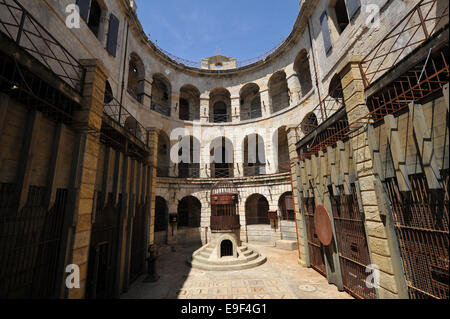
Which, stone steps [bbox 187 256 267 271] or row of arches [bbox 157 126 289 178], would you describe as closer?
stone steps [bbox 187 256 267 271]

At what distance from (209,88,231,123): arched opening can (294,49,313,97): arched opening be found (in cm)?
829

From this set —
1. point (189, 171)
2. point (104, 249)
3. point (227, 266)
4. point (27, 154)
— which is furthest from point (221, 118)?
point (27, 154)

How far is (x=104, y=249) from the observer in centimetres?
703

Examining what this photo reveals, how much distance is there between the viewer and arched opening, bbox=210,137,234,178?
21125mm

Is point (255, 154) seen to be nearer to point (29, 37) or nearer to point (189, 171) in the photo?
point (189, 171)

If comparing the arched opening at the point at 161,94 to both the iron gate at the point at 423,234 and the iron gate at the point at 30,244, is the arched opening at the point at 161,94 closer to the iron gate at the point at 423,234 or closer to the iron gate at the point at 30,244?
the iron gate at the point at 30,244

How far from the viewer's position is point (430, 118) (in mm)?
4250

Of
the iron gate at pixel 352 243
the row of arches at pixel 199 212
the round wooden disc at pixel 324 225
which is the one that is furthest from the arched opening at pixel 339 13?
the row of arches at pixel 199 212

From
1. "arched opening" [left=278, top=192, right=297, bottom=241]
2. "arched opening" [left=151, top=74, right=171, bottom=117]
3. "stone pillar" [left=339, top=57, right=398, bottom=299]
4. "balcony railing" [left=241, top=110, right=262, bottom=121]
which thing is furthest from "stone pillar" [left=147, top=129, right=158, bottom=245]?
"balcony railing" [left=241, top=110, right=262, bottom=121]

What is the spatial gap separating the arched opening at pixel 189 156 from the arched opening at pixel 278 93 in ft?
30.1

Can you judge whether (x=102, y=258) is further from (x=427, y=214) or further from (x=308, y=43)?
(x=308, y=43)

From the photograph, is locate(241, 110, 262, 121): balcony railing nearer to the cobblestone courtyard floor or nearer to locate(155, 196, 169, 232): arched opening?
locate(155, 196, 169, 232): arched opening

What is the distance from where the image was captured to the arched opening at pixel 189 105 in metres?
23.2

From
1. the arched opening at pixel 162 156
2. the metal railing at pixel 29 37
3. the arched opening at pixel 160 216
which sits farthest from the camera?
the arched opening at pixel 162 156
